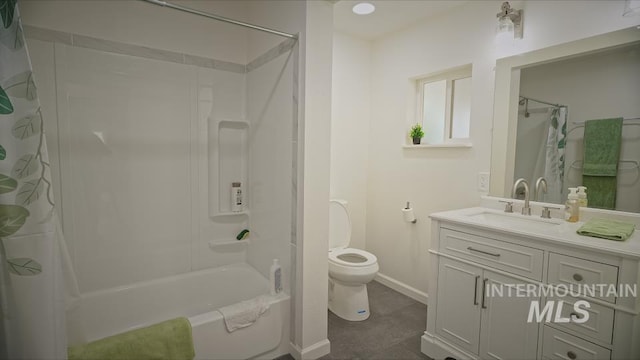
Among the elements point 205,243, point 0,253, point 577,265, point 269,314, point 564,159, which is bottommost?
point 269,314

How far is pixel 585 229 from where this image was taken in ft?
4.87

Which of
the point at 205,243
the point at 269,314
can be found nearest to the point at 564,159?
the point at 269,314

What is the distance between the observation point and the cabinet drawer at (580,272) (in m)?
1.30

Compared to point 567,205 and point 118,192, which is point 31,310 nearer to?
point 118,192

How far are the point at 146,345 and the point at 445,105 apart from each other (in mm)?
2642

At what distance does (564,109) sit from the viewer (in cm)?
190

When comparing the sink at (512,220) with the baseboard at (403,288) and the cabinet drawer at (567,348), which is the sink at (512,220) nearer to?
the cabinet drawer at (567,348)

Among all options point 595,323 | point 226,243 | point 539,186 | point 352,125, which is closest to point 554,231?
point 595,323

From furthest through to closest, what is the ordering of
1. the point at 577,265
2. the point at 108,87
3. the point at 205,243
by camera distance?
the point at 205,243 < the point at 108,87 < the point at 577,265

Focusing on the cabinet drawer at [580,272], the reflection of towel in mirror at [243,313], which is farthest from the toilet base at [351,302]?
the cabinet drawer at [580,272]

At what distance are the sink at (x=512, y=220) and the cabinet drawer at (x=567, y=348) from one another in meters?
0.51

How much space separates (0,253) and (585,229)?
7.64 ft

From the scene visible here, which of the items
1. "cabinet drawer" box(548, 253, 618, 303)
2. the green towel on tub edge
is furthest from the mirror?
the green towel on tub edge

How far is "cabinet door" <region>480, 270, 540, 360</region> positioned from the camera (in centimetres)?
155
